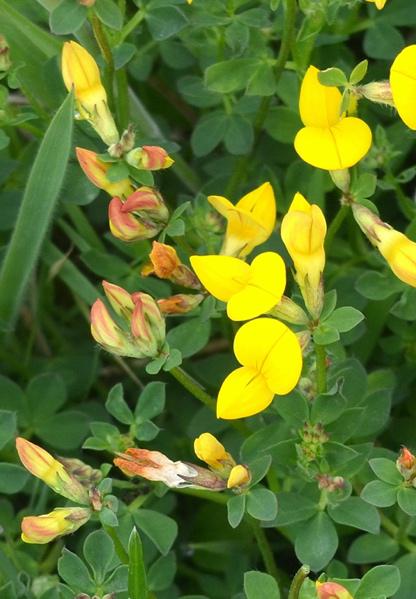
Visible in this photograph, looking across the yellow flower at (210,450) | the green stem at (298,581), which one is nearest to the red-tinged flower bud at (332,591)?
the green stem at (298,581)

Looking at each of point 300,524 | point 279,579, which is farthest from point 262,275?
point 279,579

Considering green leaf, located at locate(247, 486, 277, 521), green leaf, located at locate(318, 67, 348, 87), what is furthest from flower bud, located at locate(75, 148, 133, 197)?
green leaf, located at locate(247, 486, 277, 521)

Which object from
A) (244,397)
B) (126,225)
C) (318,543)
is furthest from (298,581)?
(126,225)

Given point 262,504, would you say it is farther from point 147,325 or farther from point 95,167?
point 95,167

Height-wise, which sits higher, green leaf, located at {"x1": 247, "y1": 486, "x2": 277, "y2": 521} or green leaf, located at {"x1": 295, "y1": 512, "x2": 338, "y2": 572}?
green leaf, located at {"x1": 247, "y1": 486, "x2": 277, "y2": 521}

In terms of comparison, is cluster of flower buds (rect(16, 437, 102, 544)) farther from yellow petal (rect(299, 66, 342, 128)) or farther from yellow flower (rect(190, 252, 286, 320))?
yellow petal (rect(299, 66, 342, 128))
